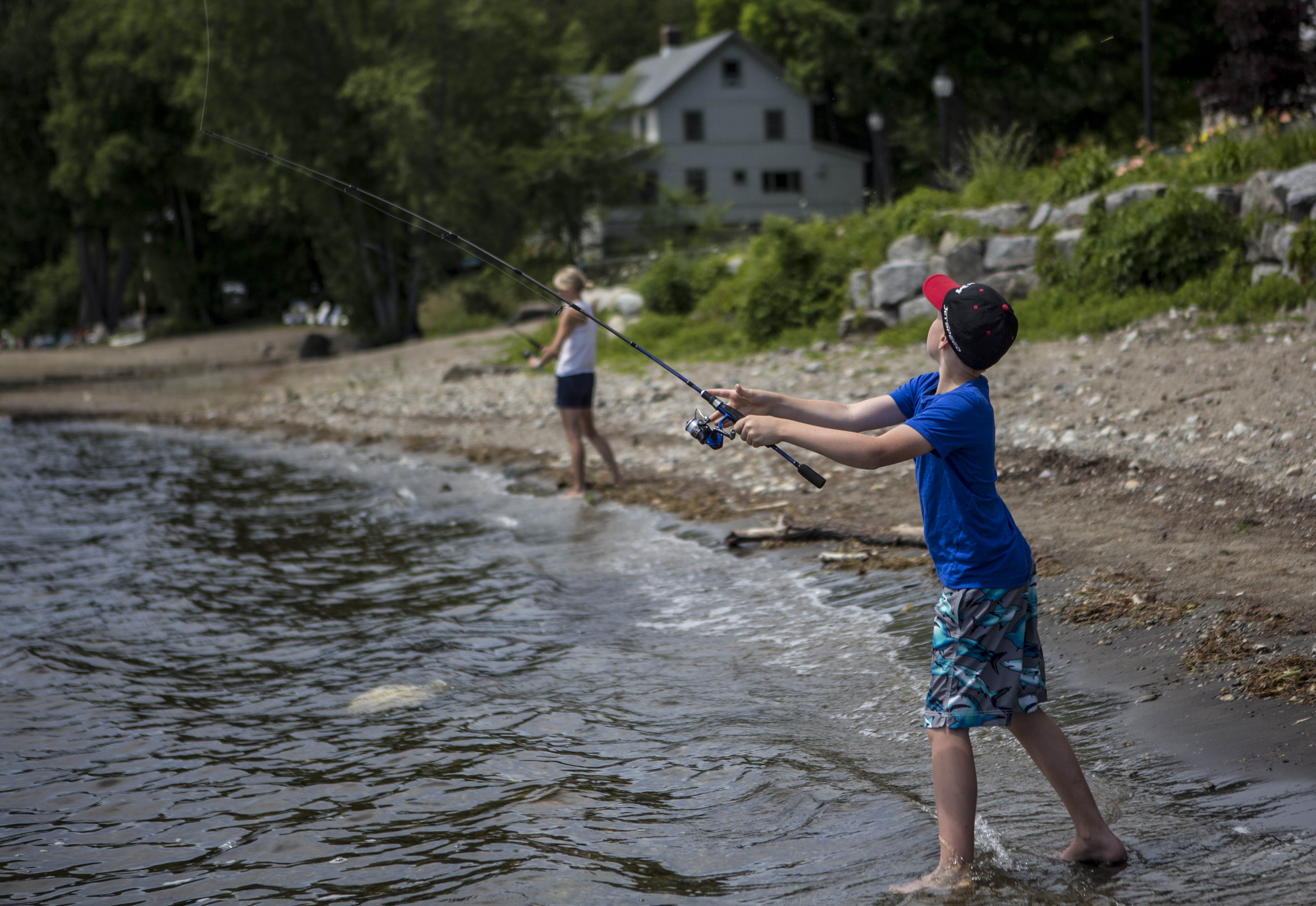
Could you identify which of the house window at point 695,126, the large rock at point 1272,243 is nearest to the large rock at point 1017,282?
the large rock at point 1272,243

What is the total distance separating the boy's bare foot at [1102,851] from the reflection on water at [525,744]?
2.1 inches

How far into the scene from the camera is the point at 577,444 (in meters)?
10.0

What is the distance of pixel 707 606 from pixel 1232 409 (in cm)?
441

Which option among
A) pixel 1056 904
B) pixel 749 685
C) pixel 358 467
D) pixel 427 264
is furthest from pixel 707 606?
pixel 427 264

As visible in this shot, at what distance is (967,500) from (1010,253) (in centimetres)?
1158

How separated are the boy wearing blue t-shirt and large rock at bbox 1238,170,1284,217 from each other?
941 centimetres

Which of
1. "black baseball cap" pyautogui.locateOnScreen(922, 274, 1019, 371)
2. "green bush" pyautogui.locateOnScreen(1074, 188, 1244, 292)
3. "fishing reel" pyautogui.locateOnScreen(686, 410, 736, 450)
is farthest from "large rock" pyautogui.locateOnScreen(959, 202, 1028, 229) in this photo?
"black baseball cap" pyautogui.locateOnScreen(922, 274, 1019, 371)

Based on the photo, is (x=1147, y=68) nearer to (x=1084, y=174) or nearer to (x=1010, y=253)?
(x=1084, y=174)

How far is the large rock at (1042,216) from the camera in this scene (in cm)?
1423

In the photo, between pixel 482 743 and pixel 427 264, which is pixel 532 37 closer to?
pixel 427 264

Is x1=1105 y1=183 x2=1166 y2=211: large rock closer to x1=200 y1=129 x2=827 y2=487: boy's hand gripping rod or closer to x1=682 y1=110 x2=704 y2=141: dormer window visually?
x1=200 y1=129 x2=827 y2=487: boy's hand gripping rod

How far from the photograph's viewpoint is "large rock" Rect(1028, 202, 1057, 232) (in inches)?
560

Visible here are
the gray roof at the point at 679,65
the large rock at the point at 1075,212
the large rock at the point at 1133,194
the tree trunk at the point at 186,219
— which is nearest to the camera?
the large rock at the point at 1133,194

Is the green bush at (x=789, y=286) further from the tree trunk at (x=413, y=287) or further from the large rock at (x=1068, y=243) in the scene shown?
the tree trunk at (x=413, y=287)
